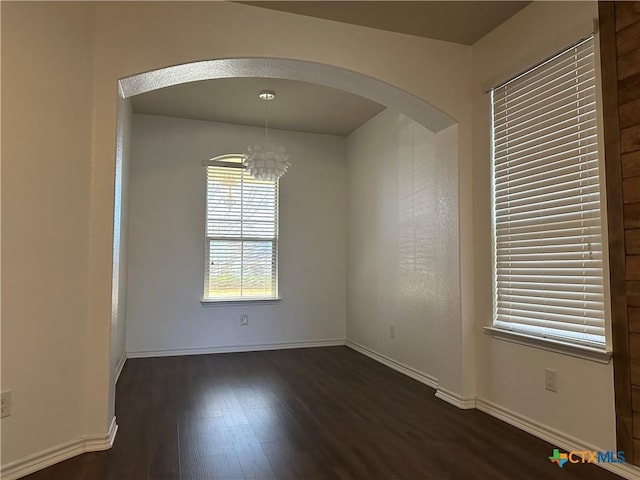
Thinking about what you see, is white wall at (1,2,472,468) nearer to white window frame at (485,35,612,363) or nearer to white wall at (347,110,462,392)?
white wall at (347,110,462,392)

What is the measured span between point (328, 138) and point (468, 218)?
2891 millimetres

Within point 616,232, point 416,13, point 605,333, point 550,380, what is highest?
point 416,13

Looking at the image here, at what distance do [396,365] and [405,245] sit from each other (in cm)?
123

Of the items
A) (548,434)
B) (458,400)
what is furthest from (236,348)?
(548,434)

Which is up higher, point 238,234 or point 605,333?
point 238,234

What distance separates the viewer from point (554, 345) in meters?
2.51

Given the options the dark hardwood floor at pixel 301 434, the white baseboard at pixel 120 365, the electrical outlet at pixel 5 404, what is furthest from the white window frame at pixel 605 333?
the white baseboard at pixel 120 365

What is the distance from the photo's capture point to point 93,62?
2.46m

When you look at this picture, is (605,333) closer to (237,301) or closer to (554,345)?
(554,345)

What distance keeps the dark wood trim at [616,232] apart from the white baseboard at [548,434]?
72 mm

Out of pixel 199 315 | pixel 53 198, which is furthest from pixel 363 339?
pixel 53 198

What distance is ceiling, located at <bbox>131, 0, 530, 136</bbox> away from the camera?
276 centimetres

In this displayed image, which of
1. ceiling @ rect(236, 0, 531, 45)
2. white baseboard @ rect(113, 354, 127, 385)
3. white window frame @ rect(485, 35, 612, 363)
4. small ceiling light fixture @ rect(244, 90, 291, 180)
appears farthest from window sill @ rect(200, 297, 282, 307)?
ceiling @ rect(236, 0, 531, 45)

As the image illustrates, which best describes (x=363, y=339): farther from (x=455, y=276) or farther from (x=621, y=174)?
(x=621, y=174)
